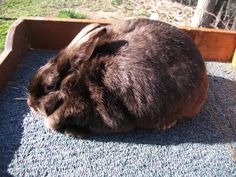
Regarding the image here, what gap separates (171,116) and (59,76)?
0.89 meters

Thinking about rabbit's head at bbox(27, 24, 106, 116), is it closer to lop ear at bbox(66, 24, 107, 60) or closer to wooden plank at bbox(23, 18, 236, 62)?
lop ear at bbox(66, 24, 107, 60)

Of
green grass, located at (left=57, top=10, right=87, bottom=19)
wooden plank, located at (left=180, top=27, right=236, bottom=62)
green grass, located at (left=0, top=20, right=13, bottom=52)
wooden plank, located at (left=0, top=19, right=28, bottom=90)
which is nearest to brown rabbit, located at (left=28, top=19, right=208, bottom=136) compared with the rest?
wooden plank, located at (left=0, top=19, right=28, bottom=90)

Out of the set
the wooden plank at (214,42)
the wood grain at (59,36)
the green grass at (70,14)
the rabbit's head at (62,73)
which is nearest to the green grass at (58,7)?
the green grass at (70,14)

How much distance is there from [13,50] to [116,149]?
53.1 inches

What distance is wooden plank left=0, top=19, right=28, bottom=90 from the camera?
10.8ft

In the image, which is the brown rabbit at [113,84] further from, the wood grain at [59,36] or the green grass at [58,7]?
the green grass at [58,7]

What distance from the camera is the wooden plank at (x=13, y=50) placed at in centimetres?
328

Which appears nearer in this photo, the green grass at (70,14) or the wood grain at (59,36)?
the wood grain at (59,36)

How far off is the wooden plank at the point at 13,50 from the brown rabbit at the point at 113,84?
53 centimetres

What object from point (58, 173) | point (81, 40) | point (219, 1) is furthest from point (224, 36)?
point (58, 173)

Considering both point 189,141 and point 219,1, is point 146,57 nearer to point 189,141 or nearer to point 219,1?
point 189,141

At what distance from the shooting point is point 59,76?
281 cm

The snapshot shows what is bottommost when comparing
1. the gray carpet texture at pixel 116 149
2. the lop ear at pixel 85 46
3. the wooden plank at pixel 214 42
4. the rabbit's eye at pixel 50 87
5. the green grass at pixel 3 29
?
the gray carpet texture at pixel 116 149

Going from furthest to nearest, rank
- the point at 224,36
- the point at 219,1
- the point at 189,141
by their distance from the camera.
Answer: the point at 219,1 < the point at 224,36 < the point at 189,141
